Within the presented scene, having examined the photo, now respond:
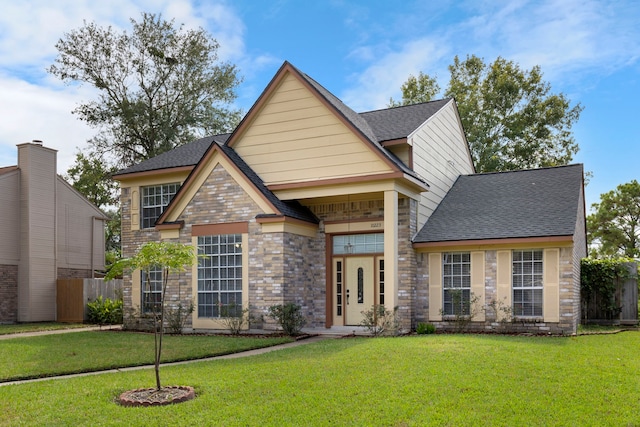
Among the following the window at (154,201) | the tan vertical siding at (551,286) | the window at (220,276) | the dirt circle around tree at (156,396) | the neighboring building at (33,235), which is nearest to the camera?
the dirt circle around tree at (156,396)

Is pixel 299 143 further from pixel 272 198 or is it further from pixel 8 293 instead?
pixel 8 293

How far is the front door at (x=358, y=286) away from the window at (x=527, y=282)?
394cm

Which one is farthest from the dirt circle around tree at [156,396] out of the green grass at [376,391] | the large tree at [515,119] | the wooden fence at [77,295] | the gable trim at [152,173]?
the large tree at [515,119]

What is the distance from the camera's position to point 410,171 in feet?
55.2

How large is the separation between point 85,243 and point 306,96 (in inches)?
602

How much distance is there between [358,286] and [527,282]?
469cm

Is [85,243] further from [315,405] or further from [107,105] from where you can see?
[315,405]

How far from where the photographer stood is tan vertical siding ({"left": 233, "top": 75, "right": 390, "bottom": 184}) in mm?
16375

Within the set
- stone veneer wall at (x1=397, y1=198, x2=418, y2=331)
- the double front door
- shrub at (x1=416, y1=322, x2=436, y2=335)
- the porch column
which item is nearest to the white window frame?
shrub at (x1=416, y1=322, x2=436, y2=335)

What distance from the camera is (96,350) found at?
13.3 m

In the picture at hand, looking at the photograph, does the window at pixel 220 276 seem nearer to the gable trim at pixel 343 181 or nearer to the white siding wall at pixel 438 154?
the gable trim at pixel 343 181

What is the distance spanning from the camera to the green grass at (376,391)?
718cm

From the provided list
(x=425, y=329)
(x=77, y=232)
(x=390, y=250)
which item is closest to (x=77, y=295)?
(x=77, y=232)

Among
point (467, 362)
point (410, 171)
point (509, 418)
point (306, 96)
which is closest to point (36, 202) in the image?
point (306, 96)
